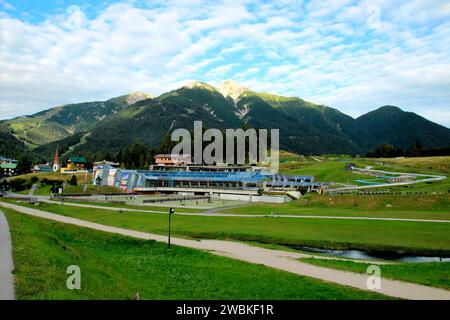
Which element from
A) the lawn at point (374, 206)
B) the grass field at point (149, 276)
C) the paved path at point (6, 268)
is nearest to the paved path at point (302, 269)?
the grass field at point (149, 276)

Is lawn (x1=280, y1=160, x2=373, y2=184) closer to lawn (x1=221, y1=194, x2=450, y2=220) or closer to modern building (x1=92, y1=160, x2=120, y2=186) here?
lawn (x1=221, y1=194, x2=450, y2=220)

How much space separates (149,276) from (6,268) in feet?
24.6

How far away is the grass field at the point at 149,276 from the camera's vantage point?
17.4 m

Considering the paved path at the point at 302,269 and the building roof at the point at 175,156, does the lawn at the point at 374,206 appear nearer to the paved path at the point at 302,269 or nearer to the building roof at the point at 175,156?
the paved path at the point at 302,269

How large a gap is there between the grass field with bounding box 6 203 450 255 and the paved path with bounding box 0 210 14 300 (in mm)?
19790

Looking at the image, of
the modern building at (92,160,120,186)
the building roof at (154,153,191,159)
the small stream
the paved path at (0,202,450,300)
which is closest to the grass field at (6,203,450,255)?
the small stream

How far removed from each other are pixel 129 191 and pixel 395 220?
333 ft

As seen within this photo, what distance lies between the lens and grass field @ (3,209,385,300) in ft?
57.2

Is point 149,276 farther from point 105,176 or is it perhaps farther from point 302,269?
point 105,176

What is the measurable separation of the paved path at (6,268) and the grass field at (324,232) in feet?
64.9
